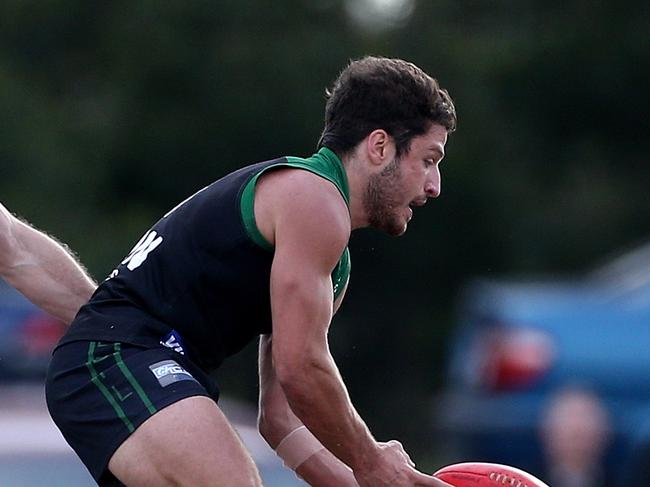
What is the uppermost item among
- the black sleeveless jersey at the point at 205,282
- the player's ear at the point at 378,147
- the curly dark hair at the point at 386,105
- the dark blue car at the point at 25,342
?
the dark blue car at the point at 25,342

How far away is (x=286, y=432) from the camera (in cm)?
586

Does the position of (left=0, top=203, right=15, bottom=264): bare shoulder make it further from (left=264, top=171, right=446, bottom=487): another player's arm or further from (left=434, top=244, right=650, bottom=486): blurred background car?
(left=434, top=244, right=650, bottom=486): blurred background car

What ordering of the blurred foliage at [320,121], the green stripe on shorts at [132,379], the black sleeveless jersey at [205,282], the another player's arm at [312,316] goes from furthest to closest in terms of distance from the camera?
1. the blurred foliage at [320,121]
2. the black sleeveless jersey at [205,282]
3. the green stripe on shorts at [132,379]
4. the another player's arm at [312,316]

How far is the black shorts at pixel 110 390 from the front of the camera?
17.0ft

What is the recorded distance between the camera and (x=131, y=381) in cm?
524

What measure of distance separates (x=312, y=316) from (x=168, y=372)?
0.49 meters

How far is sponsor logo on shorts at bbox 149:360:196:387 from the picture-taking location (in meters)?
5.21

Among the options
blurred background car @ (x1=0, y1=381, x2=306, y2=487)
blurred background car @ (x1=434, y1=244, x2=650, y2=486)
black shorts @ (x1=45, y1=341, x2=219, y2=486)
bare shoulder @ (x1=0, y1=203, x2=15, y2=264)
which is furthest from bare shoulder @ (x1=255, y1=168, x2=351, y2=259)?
blurred background car @ (x1=434, y1=244, x2=650, y2=486)

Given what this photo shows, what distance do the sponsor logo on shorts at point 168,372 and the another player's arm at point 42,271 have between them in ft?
2.55

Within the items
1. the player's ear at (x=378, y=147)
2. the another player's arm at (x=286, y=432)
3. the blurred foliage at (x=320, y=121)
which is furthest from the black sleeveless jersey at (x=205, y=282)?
the blurred foliage at (x=320, y=121)

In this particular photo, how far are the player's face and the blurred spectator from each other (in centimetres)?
480

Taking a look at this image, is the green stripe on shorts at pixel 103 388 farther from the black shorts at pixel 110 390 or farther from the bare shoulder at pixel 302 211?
the bare shoulder at pixel 302 211

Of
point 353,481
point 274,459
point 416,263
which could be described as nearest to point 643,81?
point 416,263

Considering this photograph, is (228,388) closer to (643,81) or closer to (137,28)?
(137,28)
